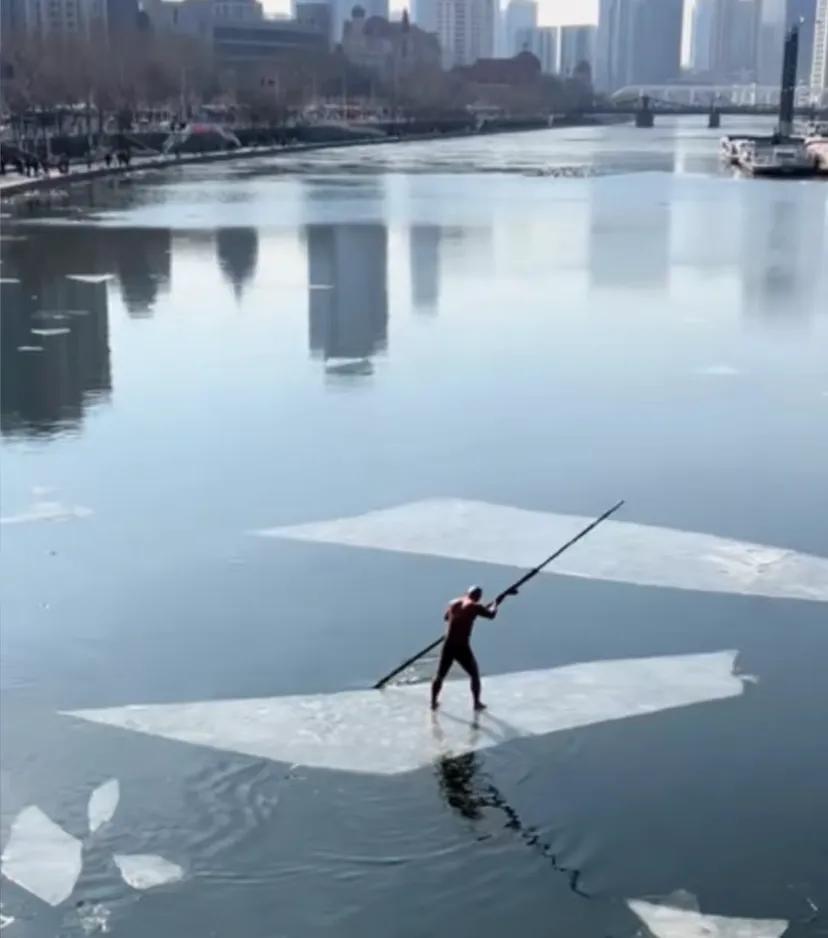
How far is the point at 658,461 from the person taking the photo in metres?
9.49

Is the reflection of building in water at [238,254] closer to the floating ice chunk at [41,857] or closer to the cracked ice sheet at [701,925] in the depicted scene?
the floating ice chunk at [41,857]

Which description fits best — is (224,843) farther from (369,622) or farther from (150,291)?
(150,291)

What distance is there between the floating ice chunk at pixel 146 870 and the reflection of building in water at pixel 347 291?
29.1ft

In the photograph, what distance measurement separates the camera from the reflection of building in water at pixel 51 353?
1084 cm

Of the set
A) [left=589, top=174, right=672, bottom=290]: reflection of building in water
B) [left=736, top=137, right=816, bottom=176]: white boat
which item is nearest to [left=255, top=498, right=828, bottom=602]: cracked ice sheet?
[left=589, top=174, right=672, bottom=290]: reflection of building in water

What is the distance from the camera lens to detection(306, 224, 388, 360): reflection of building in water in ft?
46.2

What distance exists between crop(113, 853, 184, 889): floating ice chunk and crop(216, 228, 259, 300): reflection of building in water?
12924 mm

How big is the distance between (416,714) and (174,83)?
215ft

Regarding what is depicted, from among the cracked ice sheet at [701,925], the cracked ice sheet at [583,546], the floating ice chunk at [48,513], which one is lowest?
the cracked ice sheet at [701,925]

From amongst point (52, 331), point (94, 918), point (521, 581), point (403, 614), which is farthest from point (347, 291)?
point (94, 918)

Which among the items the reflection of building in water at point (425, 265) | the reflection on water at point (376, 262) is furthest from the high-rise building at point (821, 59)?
the reflection of building in water at point (425, 265)

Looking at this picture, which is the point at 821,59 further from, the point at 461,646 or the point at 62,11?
the point at 461,646

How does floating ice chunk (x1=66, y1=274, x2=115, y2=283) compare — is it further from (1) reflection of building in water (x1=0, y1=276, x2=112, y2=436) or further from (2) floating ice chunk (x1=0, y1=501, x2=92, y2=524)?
(2) floating ice chunk (x1=0, y1=501, x2=92, y2=524)

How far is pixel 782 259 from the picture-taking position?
21.1 meters
